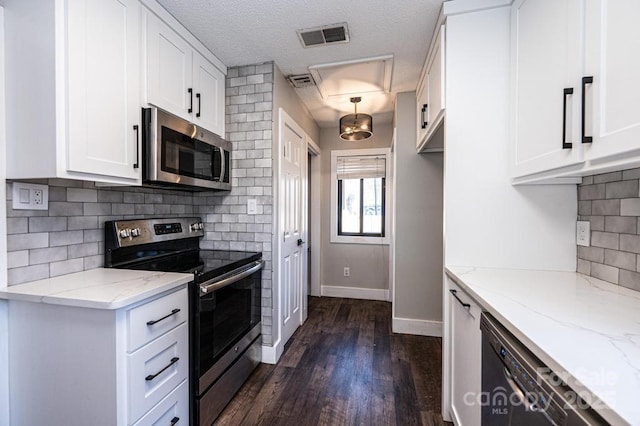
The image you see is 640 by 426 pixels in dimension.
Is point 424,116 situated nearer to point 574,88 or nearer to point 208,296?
point 574,88

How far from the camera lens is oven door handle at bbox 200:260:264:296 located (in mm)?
1544

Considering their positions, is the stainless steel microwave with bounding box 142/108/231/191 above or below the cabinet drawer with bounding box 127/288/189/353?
above

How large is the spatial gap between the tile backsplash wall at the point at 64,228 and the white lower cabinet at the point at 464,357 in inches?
78.3

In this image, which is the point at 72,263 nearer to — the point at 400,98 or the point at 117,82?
the point at 117,82

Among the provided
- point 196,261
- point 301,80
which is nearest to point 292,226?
point 196,261

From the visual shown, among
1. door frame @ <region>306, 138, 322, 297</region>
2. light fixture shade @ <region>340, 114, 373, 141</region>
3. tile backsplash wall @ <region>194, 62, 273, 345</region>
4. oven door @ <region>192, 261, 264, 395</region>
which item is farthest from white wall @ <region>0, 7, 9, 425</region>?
door frame @ <region>306, 138, 322, 297</region>

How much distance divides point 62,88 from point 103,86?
0.19m

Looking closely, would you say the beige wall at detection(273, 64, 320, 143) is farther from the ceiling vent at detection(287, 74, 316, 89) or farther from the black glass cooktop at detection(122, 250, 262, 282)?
Answer: the black glass cooktop at detection(122, 250, 262, 282)

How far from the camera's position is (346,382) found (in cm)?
204

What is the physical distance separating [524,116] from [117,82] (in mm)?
2015

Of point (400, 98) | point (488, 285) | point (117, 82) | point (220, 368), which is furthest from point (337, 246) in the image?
point (117, 82)

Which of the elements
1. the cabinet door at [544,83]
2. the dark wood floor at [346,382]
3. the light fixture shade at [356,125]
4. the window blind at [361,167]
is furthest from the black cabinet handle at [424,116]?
the dark wood floor at [346,382]

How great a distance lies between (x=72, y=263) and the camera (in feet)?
4.95

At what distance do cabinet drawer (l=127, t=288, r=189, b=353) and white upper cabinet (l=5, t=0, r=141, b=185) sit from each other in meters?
0.65
